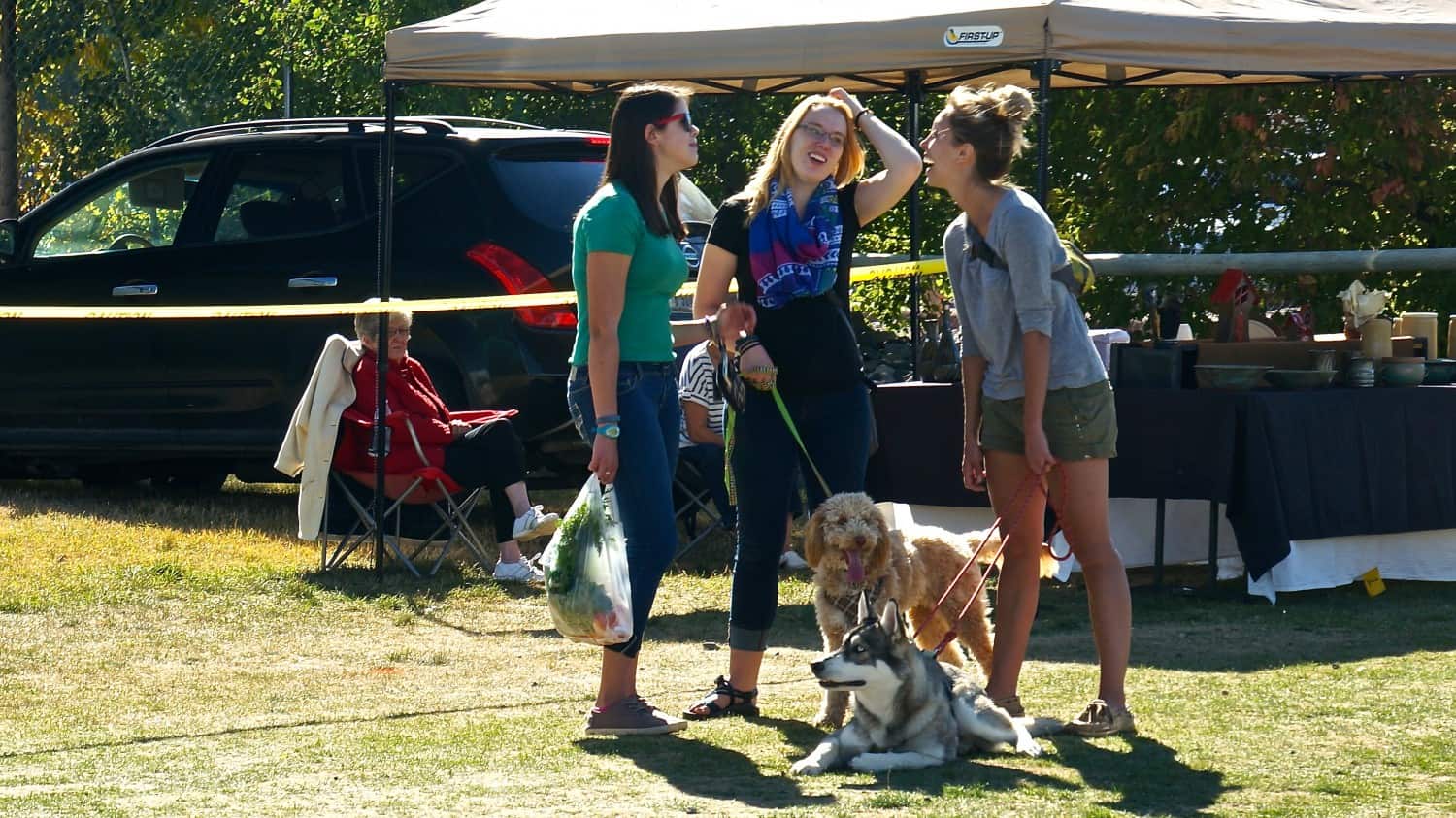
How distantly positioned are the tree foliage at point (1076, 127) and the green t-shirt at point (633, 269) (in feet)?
11.6

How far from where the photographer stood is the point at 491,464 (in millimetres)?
8406

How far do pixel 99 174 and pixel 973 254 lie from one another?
6.47 meters

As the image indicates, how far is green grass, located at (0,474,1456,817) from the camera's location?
457 cm

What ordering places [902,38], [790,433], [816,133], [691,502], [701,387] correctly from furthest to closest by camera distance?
[691,502]
[701,387]
[902,38]
[790,433]
[816,133]

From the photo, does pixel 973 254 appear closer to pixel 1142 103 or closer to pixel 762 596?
pixel 762 596

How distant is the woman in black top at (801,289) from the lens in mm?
5289

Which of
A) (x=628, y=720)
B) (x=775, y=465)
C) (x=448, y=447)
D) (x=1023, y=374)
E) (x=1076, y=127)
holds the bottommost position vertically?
(x=628, y=720)

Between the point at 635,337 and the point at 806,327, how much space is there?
50 centimetres

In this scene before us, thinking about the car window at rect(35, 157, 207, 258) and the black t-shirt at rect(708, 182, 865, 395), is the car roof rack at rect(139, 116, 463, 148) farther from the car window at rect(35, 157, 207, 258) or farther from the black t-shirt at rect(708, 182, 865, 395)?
the black t-shirt at rect(708, 182, 865, 395)

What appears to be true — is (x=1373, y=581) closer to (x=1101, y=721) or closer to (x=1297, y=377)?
(x=1297, y=377)

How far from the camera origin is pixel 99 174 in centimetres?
1013

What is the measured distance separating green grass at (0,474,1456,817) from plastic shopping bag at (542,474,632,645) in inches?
13.1

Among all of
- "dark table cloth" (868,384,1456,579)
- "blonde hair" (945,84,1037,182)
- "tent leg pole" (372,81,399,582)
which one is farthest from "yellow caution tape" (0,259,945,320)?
"blonde hair" (945,84,1037,182)

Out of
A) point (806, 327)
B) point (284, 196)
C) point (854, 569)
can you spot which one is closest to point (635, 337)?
point (806, 327)
